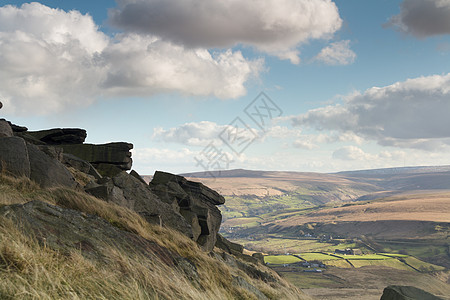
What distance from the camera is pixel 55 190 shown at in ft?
44.8

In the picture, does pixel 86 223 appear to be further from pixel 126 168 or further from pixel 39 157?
pixel 126 168

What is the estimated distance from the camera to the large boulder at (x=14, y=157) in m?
15.9

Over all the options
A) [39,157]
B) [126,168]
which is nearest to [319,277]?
[126,168]

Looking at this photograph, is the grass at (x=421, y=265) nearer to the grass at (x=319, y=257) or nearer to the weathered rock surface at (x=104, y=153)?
the grass at (x=319, y=257)

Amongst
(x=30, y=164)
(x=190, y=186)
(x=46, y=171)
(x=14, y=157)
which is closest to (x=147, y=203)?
(x=46, y=171)

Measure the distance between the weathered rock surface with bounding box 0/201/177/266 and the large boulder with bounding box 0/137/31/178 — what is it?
314 inches

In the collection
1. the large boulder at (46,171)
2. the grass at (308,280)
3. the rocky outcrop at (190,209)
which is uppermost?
the large boulder at (46,171)

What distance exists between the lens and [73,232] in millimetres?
8617

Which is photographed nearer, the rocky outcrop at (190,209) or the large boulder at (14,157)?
the large boulder at (14,157)

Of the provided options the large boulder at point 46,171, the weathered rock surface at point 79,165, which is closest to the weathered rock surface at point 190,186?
the weathered rock surface at point 79,165

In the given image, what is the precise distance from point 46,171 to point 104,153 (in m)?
15.2

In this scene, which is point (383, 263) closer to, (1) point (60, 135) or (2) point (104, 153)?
(2) point (104, 153)

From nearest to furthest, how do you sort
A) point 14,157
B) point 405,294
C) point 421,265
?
point 14,157, point 405,294, point 421,265

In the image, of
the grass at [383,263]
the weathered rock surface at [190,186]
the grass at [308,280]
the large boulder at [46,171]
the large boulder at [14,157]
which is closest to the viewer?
the large boulder at [14,157]
